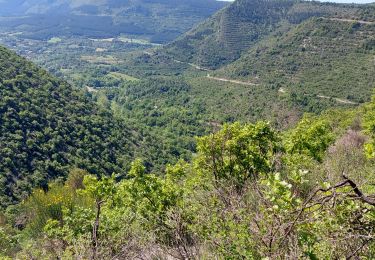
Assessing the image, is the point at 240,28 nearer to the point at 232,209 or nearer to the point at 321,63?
the point at 321,63

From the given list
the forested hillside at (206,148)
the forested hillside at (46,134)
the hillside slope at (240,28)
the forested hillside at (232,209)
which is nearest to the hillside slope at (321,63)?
the forested hillside at (206,148)

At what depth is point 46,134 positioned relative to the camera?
49.0 meters

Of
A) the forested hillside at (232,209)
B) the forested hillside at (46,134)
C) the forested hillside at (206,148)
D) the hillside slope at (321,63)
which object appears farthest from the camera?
the hillside slope at (321,63)

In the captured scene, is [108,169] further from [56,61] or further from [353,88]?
[56,61]

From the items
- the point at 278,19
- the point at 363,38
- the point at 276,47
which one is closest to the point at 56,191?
the point at 363,38

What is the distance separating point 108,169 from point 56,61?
536 feet

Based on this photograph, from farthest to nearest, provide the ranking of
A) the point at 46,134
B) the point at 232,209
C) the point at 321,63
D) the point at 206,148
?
1. the point at 321,63
2. the point at 46,134
3. the point at 206,148
4. the point at 232,209

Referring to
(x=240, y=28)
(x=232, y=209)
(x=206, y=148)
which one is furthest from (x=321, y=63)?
(x=232, y=209)

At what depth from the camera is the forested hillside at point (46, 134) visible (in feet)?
136

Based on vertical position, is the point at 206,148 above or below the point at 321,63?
above

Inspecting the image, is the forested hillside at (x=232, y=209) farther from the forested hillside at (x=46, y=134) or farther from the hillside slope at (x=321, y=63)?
the hillside slope at (x=321, y=63)

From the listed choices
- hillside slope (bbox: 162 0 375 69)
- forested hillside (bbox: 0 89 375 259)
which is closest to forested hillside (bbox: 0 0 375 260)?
forested hillside (bbox: 0 89 375 259)

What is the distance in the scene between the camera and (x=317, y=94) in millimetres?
76125

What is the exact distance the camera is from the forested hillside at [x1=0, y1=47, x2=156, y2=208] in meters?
41.3
